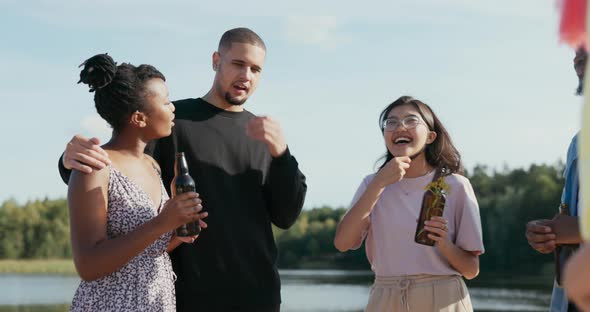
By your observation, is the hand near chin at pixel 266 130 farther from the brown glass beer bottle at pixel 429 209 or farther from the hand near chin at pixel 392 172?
the brown glass beer bottle at pixel 429 209

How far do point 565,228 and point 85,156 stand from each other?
1914 mm

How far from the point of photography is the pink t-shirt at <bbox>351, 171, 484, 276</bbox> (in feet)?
13.8

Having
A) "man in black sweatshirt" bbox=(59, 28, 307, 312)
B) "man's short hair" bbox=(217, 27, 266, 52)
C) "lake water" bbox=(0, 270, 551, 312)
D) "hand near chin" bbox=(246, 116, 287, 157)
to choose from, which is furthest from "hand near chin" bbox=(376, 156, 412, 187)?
"lake water" bbox=(0, 270, 551, 312)

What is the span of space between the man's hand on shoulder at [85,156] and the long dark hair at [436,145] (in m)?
1.56

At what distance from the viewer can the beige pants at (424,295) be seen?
4.15 meters

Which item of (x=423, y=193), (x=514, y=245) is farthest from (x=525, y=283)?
(x=423, y=193)

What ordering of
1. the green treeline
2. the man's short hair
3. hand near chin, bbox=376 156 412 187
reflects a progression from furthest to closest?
1. the green treeline
2. the man's short hair
3. hand near chin, bbox=376 156 412 187

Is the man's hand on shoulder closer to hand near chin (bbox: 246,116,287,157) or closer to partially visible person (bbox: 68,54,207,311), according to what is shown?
partially visible person (bbox: 68,54,207,311)

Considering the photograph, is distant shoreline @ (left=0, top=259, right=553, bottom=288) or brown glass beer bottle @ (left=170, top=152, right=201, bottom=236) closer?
brown glass beer bottle @ (left=170, top=152, right=201, bottom=236)

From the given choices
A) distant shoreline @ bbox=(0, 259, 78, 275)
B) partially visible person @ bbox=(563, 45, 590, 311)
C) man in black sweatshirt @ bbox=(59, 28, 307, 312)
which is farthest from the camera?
distant shoreline @ bbox=(0, 259, 78, 275)

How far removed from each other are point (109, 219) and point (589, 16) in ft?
7.86

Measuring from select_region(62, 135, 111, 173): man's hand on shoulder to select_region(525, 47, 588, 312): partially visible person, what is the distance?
68.7 inches

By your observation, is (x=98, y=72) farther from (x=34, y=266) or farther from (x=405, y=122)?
(x=34, y=266)

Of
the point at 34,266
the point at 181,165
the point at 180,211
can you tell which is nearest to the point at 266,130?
the point at 181,165
